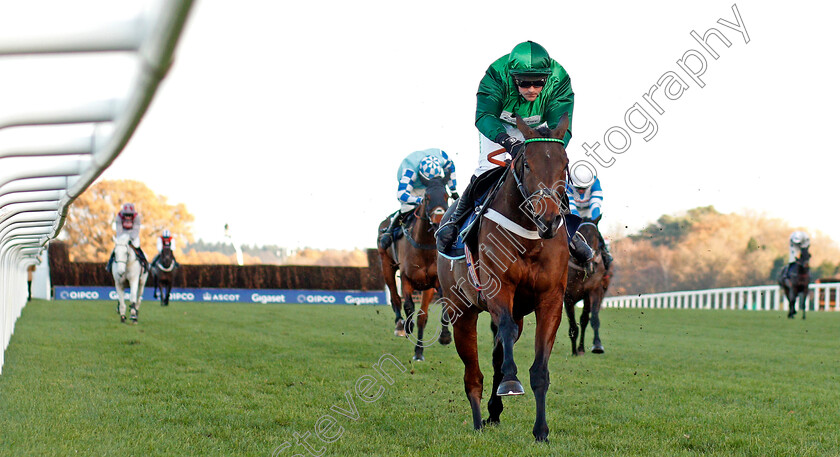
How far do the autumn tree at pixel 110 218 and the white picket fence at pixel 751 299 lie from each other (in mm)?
29210

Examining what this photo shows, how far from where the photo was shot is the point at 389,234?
11945mm

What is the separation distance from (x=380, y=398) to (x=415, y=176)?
532cm

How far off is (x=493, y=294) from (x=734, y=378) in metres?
4.85

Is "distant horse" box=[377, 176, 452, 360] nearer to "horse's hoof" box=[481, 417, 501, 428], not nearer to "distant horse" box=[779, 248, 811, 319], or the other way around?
"horse's hoof" box=[481, 417, 501, 428]

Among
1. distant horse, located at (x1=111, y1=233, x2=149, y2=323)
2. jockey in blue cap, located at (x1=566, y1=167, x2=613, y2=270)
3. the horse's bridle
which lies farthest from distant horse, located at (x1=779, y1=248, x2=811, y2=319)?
the horse's bridle

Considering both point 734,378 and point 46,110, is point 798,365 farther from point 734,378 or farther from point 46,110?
point 46,110

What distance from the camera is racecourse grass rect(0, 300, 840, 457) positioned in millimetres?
5098

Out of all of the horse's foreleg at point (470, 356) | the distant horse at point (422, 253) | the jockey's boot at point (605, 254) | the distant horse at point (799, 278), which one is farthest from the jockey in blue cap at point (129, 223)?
the distant horse at point (799, 278)

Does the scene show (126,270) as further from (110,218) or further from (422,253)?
(110,218)

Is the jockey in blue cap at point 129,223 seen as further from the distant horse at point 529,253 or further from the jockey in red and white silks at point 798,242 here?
the jockey in red and white silks at point 798,242

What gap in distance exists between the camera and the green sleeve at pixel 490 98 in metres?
5.88

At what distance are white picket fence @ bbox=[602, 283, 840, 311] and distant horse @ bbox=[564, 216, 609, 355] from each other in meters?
20.7

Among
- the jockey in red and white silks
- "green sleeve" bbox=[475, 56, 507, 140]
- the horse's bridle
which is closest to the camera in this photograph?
the horse's bridle

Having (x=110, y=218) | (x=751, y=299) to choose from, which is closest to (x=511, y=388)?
(x=751, y=299)
